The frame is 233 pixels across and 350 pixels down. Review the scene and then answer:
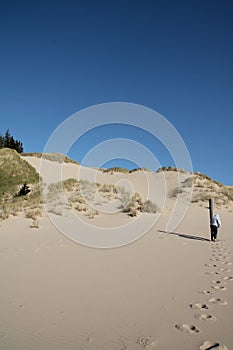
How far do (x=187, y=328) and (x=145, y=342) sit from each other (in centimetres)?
60

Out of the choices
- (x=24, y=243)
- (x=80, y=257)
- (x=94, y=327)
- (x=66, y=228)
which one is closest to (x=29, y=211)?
(x=66, y=228)

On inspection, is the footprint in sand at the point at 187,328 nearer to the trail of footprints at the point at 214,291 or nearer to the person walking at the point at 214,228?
the trail of footprints at the point at 214,291

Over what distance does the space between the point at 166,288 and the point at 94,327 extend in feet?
6.11

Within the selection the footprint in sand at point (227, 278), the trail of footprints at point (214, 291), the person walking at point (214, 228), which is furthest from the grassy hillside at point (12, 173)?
the footprint in sand at point (227, 278)

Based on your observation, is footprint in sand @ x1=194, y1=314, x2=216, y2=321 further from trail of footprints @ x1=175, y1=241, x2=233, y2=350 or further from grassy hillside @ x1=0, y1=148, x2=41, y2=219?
grassy hillside @ x1=0, y1=148, x2=41, y2=219

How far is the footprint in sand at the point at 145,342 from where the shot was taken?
3.13 m

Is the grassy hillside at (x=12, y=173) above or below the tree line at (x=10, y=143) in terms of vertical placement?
below

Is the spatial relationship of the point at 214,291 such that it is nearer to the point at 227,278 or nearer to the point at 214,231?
the point at 227,278

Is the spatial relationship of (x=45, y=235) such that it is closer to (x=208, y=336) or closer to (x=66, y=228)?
(x=66, y=228)

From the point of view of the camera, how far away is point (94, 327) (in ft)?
12.0

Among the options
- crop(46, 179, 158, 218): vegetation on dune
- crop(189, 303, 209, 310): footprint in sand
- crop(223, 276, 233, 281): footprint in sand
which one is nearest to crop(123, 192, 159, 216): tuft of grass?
crop(46, 179, 158, 218): vegetation on dune

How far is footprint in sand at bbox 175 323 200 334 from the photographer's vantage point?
134 inches

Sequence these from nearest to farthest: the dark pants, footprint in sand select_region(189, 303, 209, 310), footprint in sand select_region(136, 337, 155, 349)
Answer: footprint in sand select_region(136, 337, 155, 349), footprint in sand select_region(189, 303, 209, 310), the dark pants

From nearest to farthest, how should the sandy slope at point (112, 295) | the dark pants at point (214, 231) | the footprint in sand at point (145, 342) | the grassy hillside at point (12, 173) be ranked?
the footprint in sand at point (145, 342), the sandy slope at point (112, 295), the dark pants at point (214, 231), the grassy hillside at point (12, 173)
